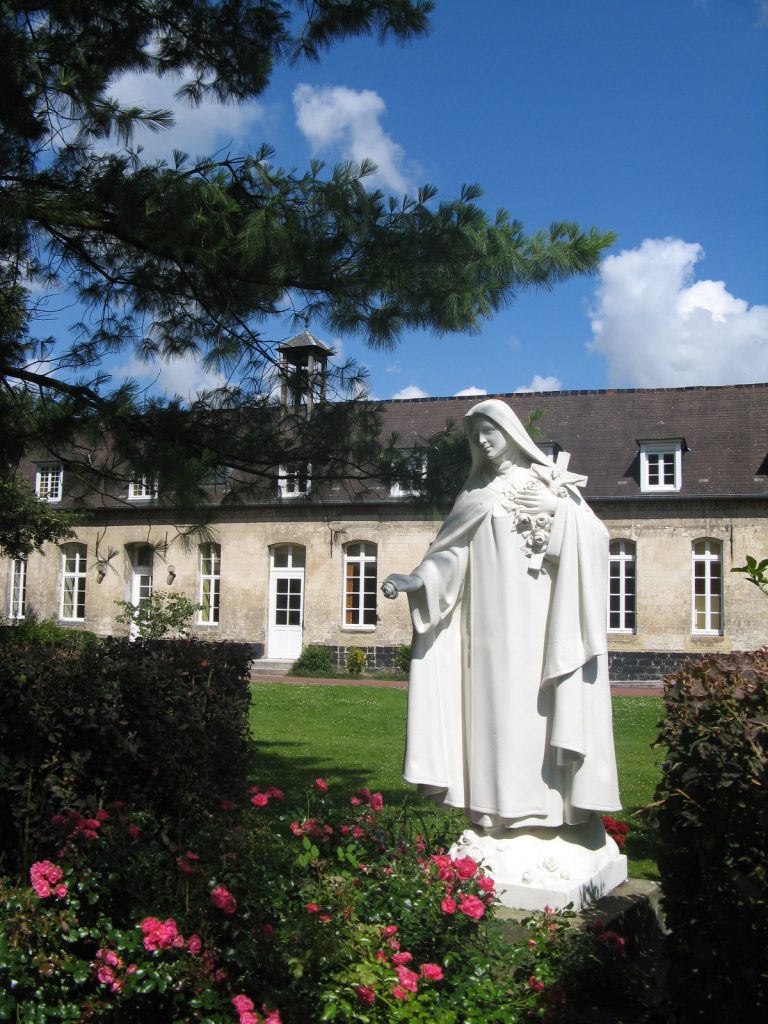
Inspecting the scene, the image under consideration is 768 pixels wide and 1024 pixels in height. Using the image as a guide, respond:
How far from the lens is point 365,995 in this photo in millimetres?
3072

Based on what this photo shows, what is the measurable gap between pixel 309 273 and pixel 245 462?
4.78 ft

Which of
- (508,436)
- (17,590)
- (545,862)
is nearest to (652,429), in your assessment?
(17,590)

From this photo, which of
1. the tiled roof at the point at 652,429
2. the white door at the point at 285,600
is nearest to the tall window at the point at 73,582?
the white door at the point at 285,600

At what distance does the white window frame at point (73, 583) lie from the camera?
94.1ft

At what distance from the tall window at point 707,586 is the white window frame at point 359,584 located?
811 centimetres

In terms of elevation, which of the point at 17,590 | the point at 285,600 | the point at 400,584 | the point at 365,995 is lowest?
the point at 365,995

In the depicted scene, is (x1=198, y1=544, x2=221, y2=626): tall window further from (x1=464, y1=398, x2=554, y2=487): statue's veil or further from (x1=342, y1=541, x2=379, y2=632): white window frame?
(x1=464, y1=398, x2=554, y2=487): statue's veil

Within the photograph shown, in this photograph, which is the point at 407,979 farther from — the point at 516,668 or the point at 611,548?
the point at 611,548

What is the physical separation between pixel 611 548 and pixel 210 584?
36.9 feet

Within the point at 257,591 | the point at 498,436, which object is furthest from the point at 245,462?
the point at 257,591

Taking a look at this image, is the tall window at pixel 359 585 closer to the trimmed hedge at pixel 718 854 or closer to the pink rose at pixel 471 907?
the pink rose at pixel 471 907

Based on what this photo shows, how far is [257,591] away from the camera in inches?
1041

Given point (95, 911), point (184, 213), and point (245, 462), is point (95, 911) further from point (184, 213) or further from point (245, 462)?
point (184, 213)

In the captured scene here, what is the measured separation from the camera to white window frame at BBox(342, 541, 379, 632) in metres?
25.7
